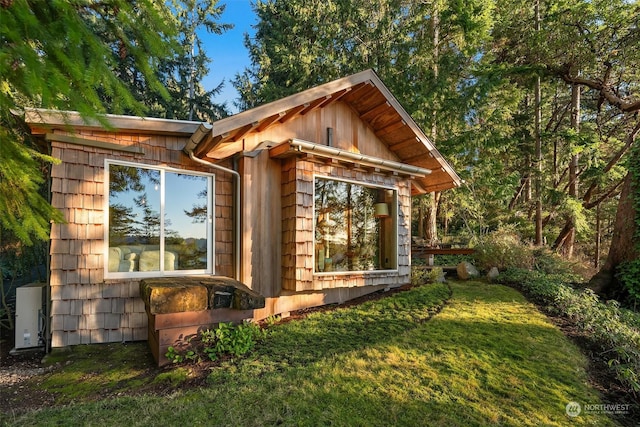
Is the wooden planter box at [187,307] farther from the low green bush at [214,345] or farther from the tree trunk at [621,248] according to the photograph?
the tree trunk at [621,248]

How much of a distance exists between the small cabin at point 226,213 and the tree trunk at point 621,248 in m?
4.53

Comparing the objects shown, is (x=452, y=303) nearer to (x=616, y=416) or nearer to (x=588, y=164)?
(x=616, y=416)

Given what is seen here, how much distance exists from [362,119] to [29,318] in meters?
6.66

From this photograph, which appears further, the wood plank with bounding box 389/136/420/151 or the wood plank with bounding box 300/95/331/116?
the wood plank with bounding box 389/136/420/151

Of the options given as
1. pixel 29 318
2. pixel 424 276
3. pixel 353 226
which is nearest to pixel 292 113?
pixel 353 226

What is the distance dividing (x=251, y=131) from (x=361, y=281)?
3450mm

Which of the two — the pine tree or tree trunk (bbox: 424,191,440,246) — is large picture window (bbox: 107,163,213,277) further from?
tree trunk (bbox: 424,191,440,246)

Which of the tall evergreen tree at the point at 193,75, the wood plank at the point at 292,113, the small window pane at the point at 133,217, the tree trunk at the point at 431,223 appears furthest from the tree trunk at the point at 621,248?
the tall evergreen tree at the point at 193,75

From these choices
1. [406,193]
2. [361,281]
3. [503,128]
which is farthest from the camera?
[503,128]

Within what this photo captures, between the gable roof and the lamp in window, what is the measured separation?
1504 millimetres

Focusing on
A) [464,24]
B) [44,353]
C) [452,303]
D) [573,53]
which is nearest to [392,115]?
[452,303]

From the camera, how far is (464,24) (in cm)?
1191

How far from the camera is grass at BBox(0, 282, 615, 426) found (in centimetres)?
268

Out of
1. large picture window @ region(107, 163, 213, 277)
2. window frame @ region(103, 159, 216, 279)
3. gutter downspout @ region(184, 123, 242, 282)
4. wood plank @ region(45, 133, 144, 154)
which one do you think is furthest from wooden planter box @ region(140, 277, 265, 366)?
wood plank @ region(45, 133, 144, 154)
